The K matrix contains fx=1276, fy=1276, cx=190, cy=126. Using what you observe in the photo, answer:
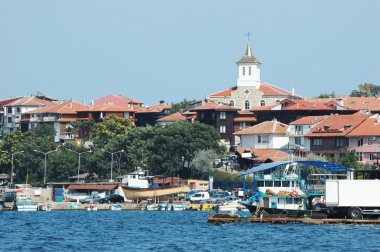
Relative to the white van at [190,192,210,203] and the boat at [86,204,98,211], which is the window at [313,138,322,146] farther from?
the boat at [86,204,98,211]

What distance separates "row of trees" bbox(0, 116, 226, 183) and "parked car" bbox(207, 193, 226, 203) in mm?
15696

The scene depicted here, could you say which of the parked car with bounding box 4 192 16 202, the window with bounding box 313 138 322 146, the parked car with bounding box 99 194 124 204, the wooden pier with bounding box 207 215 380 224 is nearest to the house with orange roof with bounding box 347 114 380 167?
the window with bounding box 313 138 322 146

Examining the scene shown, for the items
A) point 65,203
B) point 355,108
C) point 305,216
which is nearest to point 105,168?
point 65,203

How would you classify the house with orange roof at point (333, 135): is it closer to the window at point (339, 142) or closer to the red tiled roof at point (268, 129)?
the window at point (339, 142)

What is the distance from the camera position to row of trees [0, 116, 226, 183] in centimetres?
16650

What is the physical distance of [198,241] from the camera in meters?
90.8

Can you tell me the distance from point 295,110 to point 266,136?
12.6 metres

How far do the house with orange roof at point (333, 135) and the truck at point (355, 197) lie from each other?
2302 inches

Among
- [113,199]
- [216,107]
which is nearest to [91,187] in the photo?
[113,199]

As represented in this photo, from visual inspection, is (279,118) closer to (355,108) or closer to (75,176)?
(355,108)

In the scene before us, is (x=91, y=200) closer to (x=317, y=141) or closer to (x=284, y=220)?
(x=317, y=141)

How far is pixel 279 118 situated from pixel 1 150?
42.7 metres

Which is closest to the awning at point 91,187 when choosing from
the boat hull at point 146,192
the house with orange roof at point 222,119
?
the boat hull at point 146,192

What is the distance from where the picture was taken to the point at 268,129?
178m
